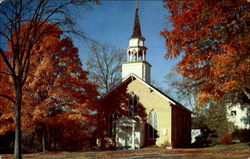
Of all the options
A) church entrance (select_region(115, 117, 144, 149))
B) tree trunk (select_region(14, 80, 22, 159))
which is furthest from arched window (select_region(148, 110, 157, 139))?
tree trunk (select_region(14, 80, 22, 159))

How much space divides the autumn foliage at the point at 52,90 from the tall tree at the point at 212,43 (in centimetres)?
855

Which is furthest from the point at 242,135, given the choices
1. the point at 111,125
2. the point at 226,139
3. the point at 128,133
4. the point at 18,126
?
the point at 18,126

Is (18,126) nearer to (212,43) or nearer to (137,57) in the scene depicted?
(212,43)

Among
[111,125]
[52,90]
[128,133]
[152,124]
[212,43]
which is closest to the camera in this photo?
[212,43]

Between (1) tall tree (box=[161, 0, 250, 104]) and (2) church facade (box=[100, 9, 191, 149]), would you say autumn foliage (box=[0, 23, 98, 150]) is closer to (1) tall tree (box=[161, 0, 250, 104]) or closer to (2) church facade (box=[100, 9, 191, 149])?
(2) church facade (box=[100, 9, 191, 149])

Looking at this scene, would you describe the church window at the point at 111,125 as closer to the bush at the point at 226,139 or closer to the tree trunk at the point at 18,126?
the bush at the point at 226,139

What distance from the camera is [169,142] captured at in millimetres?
26266

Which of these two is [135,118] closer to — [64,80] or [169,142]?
[169,142]

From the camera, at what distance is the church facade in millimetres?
26875

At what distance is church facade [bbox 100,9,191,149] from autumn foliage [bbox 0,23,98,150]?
6.31 metres

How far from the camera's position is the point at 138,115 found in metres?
28.0

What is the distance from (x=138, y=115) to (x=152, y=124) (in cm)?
156

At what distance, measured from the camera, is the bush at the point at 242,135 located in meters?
29.3

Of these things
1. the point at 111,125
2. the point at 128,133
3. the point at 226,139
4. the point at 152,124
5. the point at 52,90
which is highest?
the point at 52,90
